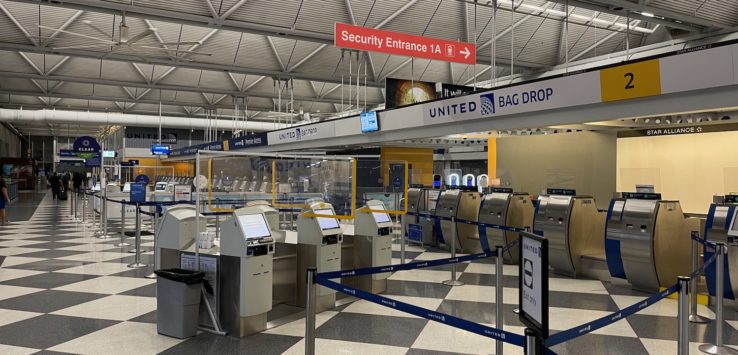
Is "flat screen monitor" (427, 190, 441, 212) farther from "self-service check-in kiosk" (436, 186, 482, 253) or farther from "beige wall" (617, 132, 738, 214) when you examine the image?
"beige wall" (617, 132, 738, 214)

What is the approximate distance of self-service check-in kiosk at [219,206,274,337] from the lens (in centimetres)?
482

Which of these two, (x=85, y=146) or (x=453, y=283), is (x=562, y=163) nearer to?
(x=453, y=283)

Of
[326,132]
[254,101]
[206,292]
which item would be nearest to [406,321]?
[206,292]

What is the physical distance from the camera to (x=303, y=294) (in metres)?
5.88

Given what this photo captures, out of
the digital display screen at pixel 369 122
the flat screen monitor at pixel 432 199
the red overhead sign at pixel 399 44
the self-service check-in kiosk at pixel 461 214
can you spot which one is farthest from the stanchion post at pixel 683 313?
the digital display screen at pixel 369 122

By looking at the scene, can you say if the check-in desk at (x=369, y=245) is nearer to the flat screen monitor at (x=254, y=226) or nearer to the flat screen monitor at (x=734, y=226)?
the flat screen monitor at (x=254, y=226)

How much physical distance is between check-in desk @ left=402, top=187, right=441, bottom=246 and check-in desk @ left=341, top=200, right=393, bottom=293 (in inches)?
153

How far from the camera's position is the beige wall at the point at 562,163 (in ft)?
38.9

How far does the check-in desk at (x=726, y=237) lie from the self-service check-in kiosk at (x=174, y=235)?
225 inches

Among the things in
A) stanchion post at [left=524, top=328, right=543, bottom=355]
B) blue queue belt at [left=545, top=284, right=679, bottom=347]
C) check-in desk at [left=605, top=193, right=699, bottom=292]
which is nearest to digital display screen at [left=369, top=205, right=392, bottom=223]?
check-in desk at [left=605, top=193, right=699, bottom=292]

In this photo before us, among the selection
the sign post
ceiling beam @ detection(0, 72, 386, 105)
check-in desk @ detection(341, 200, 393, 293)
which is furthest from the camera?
ceiling beam @ detection(0, 72, 386, 105)

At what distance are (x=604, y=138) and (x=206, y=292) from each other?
982 centimetres

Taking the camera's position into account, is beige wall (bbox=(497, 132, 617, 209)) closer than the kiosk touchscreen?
No

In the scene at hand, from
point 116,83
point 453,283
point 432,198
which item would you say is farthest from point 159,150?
point 453,283
